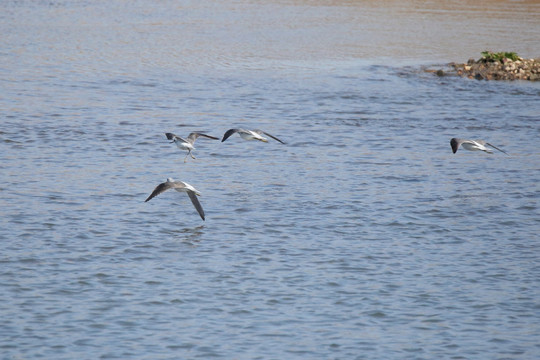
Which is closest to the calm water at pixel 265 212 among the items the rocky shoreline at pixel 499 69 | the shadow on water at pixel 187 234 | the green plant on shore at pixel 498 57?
the shadow on water at pixel 187 234

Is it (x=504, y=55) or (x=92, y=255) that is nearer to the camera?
(x=92, y=255)

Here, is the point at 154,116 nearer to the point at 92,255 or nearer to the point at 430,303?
the point at 92,255

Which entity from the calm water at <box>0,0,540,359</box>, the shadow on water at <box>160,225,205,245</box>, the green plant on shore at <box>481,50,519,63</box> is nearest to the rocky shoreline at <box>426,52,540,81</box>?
the green plant on shore at <box>481,50,519,63</box>

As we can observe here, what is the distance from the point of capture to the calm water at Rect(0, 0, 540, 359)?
40.0 ft

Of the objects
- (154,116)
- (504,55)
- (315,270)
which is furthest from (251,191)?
(504,55)

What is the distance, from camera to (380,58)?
39.1m

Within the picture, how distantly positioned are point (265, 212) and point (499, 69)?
67.0ft

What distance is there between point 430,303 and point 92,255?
5546mm

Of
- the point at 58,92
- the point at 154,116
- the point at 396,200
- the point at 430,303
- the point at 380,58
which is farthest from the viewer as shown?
the point at 380,58

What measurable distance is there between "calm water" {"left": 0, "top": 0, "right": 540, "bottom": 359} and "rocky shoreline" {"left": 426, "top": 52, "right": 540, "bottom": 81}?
1433 millimetres

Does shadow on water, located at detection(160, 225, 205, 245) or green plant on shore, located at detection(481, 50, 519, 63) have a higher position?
green plant on shore, located at detection(481, 50, 519, 63)

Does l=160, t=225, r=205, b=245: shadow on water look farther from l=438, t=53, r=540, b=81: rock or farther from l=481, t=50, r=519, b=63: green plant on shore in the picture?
l=481, t=50, r=519, b=63: green plant on shore

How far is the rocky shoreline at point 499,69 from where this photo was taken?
3462 centimetres

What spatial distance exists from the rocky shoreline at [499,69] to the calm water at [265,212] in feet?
4.70
